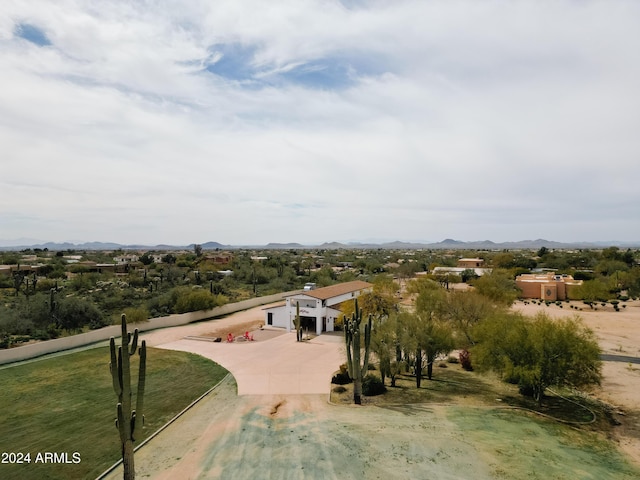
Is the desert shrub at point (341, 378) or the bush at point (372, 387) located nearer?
the bush at point (372, 387)

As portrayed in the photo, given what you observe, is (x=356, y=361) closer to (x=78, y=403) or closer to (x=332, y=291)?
(x=78, y=403)

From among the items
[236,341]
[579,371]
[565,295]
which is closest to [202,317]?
[236,341]

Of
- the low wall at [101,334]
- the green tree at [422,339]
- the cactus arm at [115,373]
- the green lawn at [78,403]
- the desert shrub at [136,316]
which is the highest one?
the cactus arm at [115,373]

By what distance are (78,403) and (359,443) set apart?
15471mm

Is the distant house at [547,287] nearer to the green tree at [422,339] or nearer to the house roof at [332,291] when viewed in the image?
the house roof at [332,291]

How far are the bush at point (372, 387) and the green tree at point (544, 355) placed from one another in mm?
Result: 5976

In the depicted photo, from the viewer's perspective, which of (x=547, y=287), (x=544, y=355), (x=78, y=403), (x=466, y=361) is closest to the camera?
(x=544, y=355)

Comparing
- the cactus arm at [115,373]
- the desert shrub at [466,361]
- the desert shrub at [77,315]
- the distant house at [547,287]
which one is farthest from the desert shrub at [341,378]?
the distant house at [547,287]

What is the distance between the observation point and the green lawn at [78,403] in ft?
52.4

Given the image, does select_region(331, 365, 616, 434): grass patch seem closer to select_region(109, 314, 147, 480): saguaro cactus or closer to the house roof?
select_region(109, 314, 147, 480): saguaro cactus

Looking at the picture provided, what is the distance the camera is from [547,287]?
63.3 meters

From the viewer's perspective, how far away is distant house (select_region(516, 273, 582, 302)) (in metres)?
63.1

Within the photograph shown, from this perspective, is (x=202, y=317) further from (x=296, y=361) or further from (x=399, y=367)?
(x=399, y=367)

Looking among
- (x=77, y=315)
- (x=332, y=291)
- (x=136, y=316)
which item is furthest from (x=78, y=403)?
(x=332, y=291)
